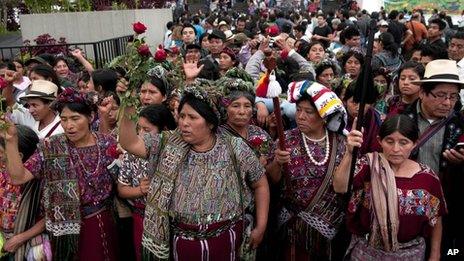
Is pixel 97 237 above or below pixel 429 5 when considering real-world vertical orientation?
below

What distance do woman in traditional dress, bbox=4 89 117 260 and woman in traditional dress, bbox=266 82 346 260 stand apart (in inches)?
50.7

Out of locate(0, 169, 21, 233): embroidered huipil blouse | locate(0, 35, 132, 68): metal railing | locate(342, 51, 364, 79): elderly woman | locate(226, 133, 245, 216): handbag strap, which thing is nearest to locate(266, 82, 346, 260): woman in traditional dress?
locate(226, 133, 245, 216): handbag strap

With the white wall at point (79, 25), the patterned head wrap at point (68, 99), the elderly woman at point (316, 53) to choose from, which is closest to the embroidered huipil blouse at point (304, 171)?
the patterned head wrap at point (68, 99)

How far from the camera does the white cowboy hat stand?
333 cm

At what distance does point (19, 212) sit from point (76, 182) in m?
0.49

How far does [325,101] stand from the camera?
10.4ft

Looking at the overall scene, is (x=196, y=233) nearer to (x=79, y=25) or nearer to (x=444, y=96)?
(x=444, y=96)

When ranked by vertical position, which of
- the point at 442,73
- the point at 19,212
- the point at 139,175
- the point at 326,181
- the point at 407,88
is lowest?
the point at 19,212

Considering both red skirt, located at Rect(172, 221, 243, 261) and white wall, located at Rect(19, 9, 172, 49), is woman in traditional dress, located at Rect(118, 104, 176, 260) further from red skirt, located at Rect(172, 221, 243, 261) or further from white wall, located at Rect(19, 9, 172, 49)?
white wall, located at Rect(19, 9, 172, 49)

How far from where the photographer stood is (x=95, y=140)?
11.3 feet

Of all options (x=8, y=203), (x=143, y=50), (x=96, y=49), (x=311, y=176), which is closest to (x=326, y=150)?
(x=311, y=176)

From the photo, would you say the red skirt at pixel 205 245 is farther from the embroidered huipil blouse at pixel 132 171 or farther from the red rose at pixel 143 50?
the red rose at pixel 143 50

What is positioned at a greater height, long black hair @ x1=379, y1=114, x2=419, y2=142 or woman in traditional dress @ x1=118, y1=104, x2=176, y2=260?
long black hair @ x1=379, y1=114, x2=419, y2=142

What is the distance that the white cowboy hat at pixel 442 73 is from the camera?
10.9 ft
